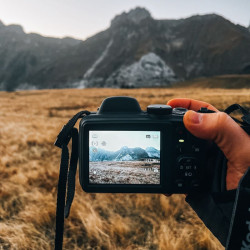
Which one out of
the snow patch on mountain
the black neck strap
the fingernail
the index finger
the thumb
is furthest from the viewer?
the snow patch on mountain

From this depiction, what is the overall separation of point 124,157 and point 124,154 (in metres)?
0.03

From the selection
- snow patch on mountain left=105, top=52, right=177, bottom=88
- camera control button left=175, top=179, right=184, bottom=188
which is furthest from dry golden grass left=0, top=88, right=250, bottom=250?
snow patch on mountain left=105, top=52, right=177, bottom=88

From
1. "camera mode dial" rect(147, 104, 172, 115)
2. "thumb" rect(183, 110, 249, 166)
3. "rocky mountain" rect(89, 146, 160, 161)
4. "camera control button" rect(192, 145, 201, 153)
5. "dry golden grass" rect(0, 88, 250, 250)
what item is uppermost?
"camera mode dial" rect(147, 104, 172, 115)

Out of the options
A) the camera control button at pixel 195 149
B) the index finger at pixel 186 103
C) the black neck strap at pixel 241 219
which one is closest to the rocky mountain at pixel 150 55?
the index finger at pixel 186 103

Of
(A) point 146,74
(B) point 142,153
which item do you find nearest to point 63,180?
(B) point 142,153

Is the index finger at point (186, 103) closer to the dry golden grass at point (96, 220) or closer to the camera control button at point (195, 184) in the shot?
the camera control button at point (195, 184)

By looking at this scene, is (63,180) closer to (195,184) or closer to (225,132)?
(195,184)

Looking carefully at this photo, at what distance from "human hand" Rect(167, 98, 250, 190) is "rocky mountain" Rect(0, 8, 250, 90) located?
89.9m

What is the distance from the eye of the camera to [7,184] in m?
4.83

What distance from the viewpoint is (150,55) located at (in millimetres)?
100125

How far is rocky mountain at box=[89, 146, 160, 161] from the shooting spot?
2057 millimetres

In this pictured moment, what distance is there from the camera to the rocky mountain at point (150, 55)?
9512 centimetres

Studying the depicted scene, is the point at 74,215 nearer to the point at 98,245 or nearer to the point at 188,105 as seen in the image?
the point at 98,245

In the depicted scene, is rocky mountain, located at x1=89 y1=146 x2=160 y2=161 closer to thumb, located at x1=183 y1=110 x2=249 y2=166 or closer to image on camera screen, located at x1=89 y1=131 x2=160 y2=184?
image on camera screen, located at x1=89 y1=131 x2=160 y2=184
